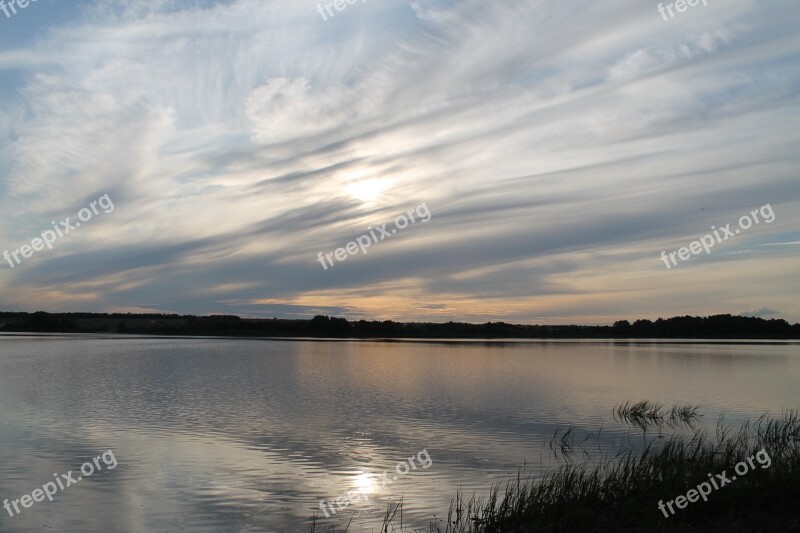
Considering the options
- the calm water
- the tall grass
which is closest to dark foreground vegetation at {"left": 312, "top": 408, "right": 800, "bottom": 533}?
the tall grass

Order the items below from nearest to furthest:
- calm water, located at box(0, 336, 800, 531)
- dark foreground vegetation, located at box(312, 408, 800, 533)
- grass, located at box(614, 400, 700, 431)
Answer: dark foreground vegetation, located at box(312, 408, 800, 533) < calm water, located at box(0, 336, 800, 531) < grass, located at box(614, 400, 700, 431)

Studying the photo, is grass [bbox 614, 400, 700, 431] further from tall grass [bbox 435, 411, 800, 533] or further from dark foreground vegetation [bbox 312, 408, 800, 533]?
tall grass [bbox 435, 411, 800, 533]

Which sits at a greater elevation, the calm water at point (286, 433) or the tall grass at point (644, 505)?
the tall grass at point (644, 505)

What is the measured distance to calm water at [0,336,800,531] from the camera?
34.6 feet

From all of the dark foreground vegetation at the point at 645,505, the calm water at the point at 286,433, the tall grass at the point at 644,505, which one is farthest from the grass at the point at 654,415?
the tall grass at the point at 644,505

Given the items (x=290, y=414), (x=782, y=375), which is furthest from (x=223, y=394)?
(x=782, y=375)

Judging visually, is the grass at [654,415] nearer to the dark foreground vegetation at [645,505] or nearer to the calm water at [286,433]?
the calm water at [286,433]

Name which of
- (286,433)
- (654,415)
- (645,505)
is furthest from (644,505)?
(654,415)

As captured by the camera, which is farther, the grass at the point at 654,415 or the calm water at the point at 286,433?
the grass at the point at 654,415

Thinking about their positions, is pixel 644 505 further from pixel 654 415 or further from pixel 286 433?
pixel 654 415

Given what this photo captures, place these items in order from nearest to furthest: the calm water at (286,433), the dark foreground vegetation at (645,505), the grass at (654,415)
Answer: the dark foreground vegetation at (645,505), the calm water at (286,433), the grass at (654,415)

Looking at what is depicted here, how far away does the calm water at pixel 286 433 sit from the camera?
1055 centimetres

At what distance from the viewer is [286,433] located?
17.2 meters

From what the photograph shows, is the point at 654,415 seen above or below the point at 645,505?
below
